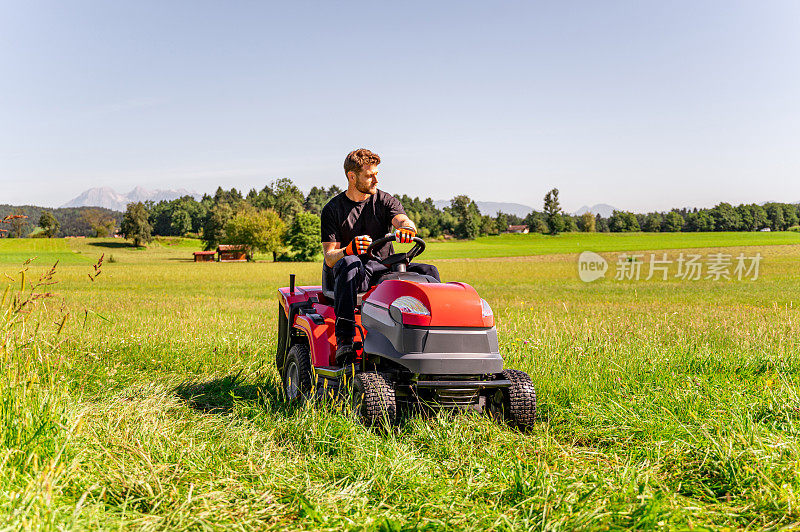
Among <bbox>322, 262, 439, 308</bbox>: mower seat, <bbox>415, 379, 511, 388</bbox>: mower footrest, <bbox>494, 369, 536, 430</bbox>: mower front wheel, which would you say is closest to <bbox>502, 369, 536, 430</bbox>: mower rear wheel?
<bbox>494, 369, 536, 430</bbox>: mower front wheel

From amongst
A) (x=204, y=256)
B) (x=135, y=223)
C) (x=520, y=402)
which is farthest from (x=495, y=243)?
(x=520, y=402)

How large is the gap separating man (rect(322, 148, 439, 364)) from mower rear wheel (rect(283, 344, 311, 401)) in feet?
1.69

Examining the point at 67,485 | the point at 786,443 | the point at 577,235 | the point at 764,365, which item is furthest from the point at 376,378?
the point at 577,235

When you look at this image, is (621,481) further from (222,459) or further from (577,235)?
(577,235)

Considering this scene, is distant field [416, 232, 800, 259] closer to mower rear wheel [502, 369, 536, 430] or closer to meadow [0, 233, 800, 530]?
meadow [0, 233, 800, 530]

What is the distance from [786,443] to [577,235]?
112 m

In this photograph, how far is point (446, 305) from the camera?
394 centimetres

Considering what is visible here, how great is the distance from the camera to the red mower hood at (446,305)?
390 cm

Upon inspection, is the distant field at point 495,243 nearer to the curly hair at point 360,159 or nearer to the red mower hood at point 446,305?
the curly hair at point 360,159

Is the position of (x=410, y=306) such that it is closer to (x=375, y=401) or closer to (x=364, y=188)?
(x=375, y=401)

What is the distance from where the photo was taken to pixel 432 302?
154 inches

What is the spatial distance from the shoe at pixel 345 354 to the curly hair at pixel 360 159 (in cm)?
157

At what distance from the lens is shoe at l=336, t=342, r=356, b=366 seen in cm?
452

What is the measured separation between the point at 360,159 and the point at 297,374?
2.07 metres
